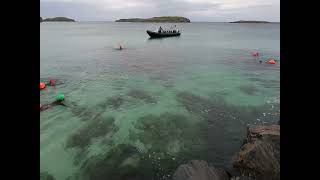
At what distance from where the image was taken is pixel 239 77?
100.0 feet

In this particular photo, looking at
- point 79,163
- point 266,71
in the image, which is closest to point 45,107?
point 79,163

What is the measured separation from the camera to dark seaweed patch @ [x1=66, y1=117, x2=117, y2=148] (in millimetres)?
14418

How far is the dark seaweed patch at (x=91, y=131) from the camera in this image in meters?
14.4

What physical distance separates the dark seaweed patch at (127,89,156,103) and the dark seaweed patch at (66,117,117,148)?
4545 millimetres

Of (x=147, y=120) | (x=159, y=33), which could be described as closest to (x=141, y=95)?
(x=147, y=120)

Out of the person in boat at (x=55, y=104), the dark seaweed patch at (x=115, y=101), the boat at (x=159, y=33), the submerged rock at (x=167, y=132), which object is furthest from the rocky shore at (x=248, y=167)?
the boat at (x=159, y=33)

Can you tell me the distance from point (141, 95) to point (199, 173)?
14.1 metres

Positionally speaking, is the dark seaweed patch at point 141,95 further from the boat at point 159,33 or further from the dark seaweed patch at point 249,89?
the boat at point 159,33

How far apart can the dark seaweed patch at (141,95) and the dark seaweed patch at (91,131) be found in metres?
4.54

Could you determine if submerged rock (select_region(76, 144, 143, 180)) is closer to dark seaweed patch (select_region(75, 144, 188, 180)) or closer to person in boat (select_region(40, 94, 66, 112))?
dark seaweed patch (select_region(75, 144, 188, 180))

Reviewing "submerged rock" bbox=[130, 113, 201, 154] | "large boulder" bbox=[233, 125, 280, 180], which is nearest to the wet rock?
"submerged rock" bbox=[130, 113, 201, 154]

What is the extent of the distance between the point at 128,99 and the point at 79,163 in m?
9.97
